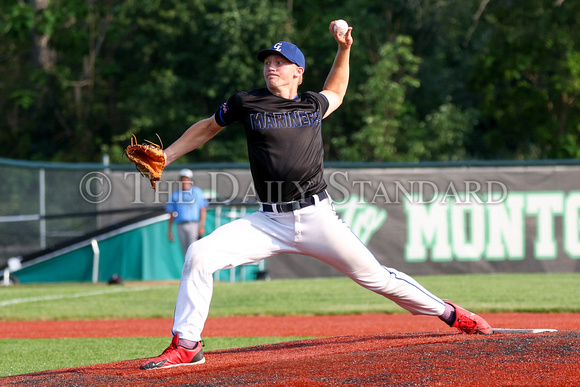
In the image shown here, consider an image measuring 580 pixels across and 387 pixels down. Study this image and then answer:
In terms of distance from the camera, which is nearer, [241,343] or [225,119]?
[225,119]

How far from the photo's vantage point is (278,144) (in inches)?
179

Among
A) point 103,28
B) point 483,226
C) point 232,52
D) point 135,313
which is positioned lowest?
point 135,313

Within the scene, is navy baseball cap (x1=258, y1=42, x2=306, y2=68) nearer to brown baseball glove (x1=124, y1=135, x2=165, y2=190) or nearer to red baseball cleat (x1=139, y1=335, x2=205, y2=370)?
brown baseball glove (x1=124, y1=135, x2=165, y2=190)

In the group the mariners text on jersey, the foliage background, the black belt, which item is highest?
the foliage background

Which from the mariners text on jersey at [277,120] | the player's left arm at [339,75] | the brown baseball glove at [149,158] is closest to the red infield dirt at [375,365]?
the brown baseball glove at [149,158]

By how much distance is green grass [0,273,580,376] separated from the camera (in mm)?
6749

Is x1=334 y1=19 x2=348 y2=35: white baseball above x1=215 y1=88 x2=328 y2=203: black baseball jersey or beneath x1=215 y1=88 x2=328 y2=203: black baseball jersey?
above

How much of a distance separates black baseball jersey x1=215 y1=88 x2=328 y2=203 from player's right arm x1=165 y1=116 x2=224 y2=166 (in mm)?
59

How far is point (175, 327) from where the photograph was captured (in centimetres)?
439

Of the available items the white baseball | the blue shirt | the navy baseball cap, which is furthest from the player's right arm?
the blue shirt

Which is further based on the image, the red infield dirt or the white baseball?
the white baseball

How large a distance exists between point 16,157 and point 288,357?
101ft

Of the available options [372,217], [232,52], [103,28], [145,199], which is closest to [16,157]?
[103,28]

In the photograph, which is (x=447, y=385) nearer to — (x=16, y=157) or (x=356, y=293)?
(x=356, y=293)
